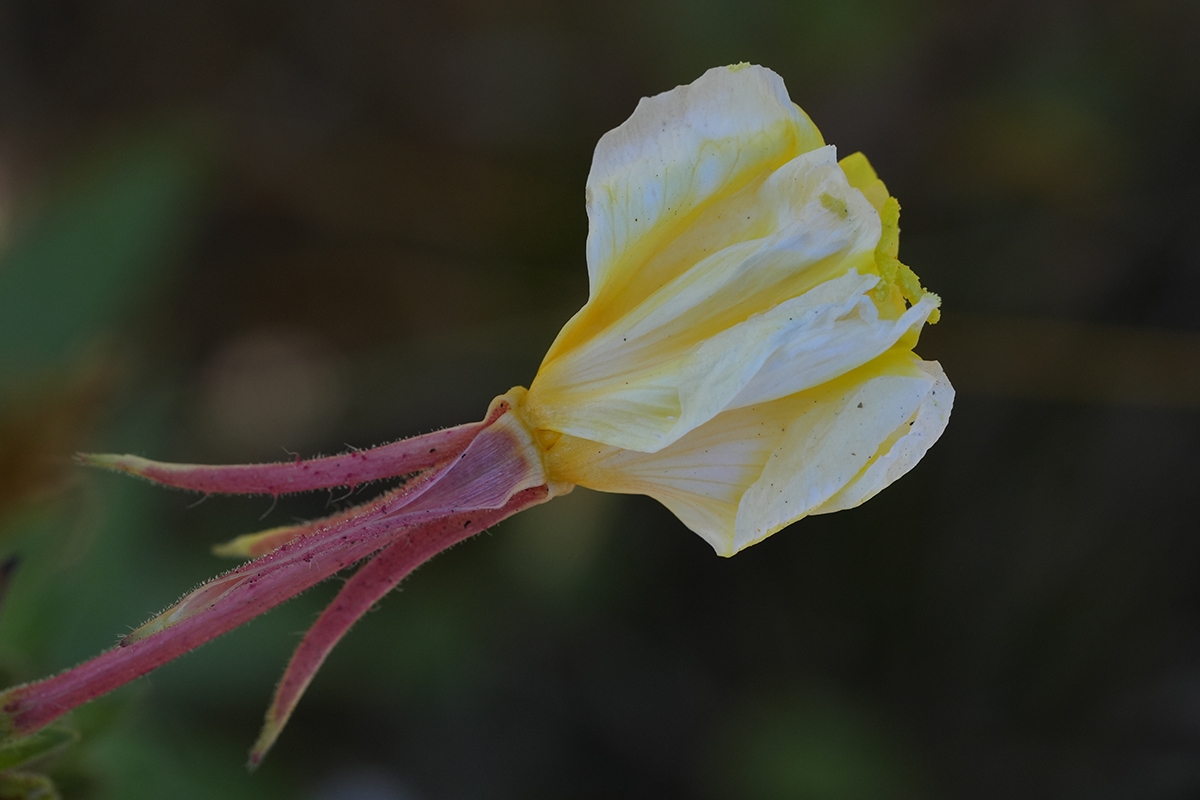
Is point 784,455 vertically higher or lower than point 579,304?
higher

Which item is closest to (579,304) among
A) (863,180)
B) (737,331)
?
(863,180)

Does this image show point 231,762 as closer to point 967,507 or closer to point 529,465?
point 529,465

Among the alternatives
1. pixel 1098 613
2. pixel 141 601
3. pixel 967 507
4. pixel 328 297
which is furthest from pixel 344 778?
pixel 1098 613

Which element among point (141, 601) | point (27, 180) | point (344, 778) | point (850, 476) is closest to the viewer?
point (850, 476)

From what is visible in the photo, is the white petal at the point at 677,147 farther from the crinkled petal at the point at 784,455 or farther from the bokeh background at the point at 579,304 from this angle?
the bokeh background at the point at 579,304

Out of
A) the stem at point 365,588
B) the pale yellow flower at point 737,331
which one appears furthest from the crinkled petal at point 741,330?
the stem at point 365,588

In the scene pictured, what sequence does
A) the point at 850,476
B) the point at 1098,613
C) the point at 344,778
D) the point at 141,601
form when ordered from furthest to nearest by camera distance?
the point at 1098,613 → the point at 344,778 → the point at 141,601 → the point at 850,476

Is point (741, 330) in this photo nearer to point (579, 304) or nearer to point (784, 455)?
point (784, 455)

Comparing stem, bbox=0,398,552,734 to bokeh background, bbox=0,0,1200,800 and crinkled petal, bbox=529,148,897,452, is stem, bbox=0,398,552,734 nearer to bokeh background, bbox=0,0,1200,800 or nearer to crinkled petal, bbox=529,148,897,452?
crinkled petal, bbox=529,148,897,452
